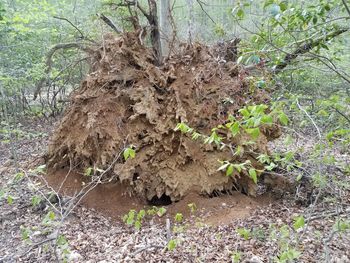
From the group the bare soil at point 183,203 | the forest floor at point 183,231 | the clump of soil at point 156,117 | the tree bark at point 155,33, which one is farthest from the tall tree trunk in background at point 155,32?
the forest floor at point 183,231

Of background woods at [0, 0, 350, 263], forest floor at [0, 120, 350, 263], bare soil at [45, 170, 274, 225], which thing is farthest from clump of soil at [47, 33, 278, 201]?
forest floor at [0, 120, 350, 263]

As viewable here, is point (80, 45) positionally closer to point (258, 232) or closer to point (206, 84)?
point (206, 84)

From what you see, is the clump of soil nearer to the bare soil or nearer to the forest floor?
the bare soil

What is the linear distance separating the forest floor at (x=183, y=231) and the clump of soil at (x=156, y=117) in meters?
0.38

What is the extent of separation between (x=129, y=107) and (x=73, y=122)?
3.62 feet

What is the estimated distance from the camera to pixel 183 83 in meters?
5.61

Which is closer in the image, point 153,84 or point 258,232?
point 258,232

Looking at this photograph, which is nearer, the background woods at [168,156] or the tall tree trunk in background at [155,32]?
the background woods at [168,156]

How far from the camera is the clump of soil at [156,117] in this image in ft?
17.1

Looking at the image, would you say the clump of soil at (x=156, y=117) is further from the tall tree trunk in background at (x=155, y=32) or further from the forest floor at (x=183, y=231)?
the forest floor at (x=183, y=231)

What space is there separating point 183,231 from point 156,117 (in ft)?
6.95

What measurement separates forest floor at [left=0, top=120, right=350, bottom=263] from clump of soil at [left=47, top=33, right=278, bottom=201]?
38 cm

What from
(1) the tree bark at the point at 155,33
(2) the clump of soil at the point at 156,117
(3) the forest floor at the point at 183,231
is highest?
(1) the tree bark at the point at 155,33

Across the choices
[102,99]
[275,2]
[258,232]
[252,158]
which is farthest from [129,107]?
[275,2]
